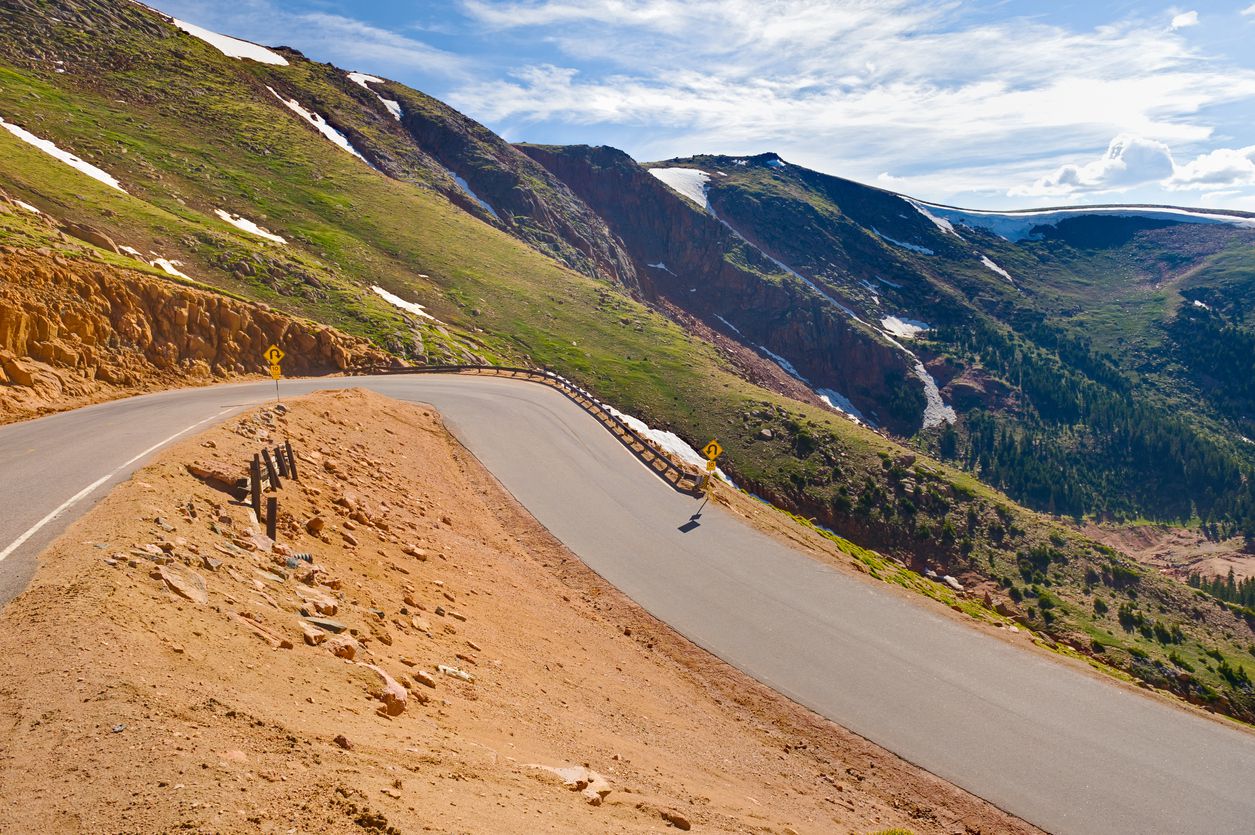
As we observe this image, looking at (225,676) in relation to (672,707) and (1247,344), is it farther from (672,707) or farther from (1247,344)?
(1247,344)

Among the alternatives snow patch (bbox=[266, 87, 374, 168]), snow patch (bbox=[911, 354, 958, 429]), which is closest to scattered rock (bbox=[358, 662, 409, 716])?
snow patch (bbox=[266, 87, 374, 168])

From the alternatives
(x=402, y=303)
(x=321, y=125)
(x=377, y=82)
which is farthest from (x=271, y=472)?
(x=377, y=82)

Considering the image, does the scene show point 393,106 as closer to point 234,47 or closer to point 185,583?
point 234,47

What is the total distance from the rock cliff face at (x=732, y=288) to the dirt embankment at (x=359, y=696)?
9557 centimetres

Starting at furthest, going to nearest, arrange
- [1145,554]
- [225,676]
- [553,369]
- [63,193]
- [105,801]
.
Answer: [1145,554] → [553,369] → [63,193] → [225,676] → [105,801]

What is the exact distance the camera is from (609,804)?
823cm

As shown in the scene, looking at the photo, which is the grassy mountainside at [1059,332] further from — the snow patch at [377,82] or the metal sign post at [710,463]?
the metal sign post at [710,463]

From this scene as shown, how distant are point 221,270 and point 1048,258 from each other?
20632 centimetres

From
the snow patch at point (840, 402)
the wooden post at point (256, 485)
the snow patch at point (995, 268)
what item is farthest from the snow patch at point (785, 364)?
the wooden post at point (256, 485)

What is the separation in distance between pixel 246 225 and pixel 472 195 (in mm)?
46432

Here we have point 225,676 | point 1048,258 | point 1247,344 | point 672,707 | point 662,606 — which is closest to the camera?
point 225,676

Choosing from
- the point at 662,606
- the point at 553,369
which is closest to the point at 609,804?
the point at 662,606

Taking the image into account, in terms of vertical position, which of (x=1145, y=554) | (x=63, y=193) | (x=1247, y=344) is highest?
(x=1247, y=344)

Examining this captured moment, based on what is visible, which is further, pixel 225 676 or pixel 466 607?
pixel 466 607
